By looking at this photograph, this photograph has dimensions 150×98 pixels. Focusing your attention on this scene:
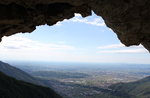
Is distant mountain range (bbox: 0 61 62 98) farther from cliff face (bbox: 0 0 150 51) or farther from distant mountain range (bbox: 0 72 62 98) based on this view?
cliff face (bbox: 0 0 150 51)

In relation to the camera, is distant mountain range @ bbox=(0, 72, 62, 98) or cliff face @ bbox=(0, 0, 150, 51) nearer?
cliff face @ bbox=(0, 0, 150, 51)

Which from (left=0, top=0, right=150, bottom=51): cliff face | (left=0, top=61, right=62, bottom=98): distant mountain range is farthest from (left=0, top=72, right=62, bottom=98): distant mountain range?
(left=0, top=0, right=150, bottom=51): cliff face

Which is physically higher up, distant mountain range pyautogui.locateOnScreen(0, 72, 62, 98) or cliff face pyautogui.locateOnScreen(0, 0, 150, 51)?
cliff face pyautogui.locateOnScreen(0, 0, 150, 51)

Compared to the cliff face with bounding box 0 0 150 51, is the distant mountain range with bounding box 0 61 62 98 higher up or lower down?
lower down

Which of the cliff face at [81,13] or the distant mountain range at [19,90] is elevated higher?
the cliff face at [81,13]

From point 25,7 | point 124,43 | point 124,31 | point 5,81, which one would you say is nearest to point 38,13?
point 25,7

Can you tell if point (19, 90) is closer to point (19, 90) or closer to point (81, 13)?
point (19, 90)

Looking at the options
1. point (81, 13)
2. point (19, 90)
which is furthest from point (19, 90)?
point (81, 13)

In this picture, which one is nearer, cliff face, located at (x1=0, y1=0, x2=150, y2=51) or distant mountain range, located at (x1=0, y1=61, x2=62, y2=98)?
cliff face, located at (x1=0, y1=0, x2=150, y2=51)

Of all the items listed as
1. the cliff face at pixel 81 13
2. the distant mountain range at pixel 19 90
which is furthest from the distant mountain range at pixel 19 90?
the cliff face at pixel 81 13

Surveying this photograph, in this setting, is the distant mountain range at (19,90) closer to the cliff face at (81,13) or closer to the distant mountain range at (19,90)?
the distant mountain range at (19,90)
